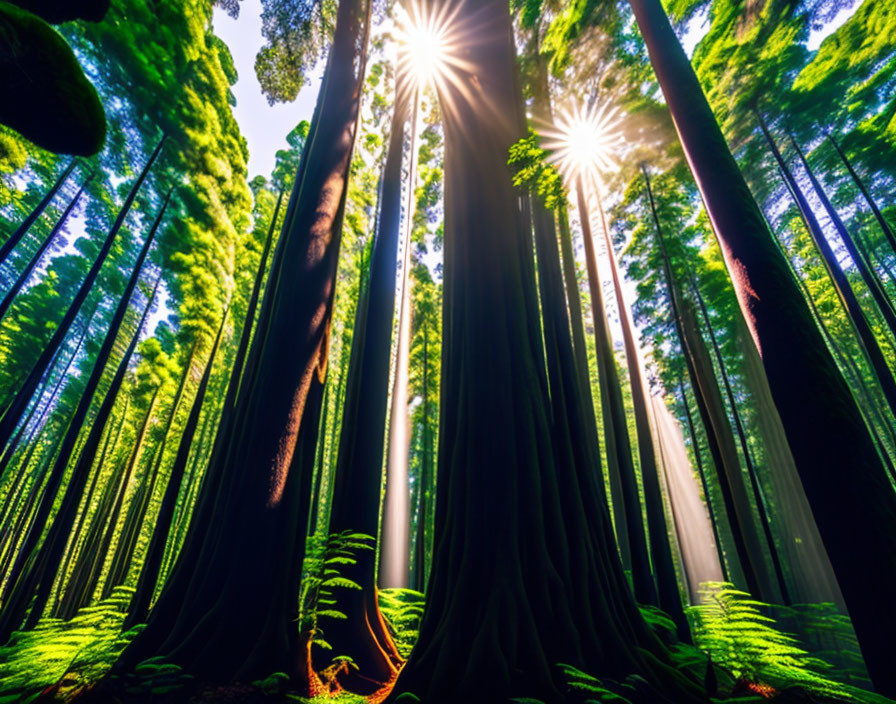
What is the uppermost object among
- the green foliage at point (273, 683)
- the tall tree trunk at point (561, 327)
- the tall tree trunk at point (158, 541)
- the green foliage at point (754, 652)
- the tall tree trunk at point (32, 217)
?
the tall tree trunk at point (32, 217)

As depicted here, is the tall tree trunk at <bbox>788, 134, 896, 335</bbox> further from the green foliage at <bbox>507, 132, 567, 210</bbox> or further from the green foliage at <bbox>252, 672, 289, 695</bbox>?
the green foliage at <bbox>252, 672, 289, 695</bbox>

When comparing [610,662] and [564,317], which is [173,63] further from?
[610,662]

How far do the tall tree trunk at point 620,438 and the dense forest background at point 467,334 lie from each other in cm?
7

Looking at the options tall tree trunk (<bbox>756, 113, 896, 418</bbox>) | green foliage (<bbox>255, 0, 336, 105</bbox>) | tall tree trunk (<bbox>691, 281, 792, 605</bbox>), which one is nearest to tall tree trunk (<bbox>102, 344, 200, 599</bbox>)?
green foliage (<bbox>255, 0, 336, 105</bbox>)

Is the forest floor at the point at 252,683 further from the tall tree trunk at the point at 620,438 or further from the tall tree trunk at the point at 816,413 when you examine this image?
the tall tree trunk at the point at 620,438

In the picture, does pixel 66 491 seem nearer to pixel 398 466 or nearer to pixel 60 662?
pixel 398 466

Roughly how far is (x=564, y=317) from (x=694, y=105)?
2.24m

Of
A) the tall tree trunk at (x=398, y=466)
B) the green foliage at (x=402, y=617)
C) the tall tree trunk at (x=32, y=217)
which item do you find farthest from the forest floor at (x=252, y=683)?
the tall tree trunk at (x=32, y=217)

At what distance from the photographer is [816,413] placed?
2.08 meters

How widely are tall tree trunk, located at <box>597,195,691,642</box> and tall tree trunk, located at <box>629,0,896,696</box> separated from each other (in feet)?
10.2

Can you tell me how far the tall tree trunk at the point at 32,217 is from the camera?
7223 millimetres

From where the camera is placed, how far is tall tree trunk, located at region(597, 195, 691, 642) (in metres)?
5.41

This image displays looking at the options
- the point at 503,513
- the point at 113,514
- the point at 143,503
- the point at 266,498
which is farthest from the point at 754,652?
the point at 113,514

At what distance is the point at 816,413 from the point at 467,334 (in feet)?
7.45
